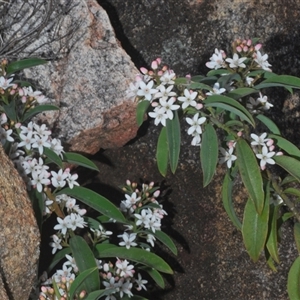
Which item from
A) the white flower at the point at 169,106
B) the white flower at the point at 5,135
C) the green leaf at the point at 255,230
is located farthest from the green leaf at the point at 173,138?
the white flower at the point at 5,135

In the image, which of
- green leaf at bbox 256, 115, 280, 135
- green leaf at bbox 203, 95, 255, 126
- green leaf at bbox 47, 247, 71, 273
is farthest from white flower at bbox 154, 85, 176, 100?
green leaf at bbox 47, 247, 71, 273

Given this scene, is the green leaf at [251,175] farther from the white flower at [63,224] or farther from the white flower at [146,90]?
the white flower at [63,224]

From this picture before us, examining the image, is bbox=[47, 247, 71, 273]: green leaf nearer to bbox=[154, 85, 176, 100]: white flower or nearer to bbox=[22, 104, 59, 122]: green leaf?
bbox=[22, 104, 59, 122]: green leaf

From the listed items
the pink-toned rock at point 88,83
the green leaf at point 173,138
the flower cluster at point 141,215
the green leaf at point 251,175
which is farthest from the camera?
the pink-toned rock at point 88,83

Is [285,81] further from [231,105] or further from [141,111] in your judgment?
[141,111]

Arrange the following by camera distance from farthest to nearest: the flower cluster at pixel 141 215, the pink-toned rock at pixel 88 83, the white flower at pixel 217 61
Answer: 1. the pink-toned rock at pixel 88 83
2. the flower cluster at pixel 141 215
3. the white flower at pixel 217 61

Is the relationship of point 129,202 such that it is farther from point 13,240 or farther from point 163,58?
point 163,58

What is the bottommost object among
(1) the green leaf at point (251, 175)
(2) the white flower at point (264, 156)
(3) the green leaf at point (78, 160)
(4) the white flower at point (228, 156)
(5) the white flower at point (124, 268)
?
(5) the white flower at point (124, 268)

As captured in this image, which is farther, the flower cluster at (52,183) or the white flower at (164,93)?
→ the flower cluster at (52,183)
